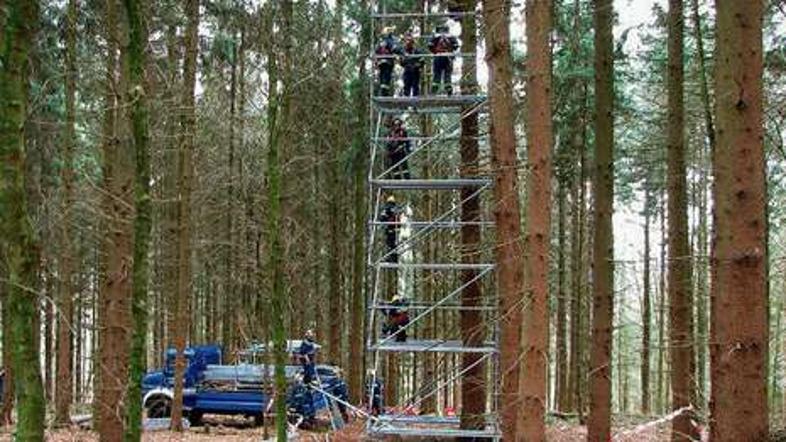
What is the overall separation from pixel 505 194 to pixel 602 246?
6.07 ft

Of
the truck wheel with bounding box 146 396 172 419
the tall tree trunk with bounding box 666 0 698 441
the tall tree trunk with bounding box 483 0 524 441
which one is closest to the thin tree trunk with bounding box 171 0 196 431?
the truck wheel with bounding box 146 396 172 419

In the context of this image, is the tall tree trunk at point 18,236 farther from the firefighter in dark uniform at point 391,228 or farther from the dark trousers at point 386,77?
the dark trousers at point 386,77

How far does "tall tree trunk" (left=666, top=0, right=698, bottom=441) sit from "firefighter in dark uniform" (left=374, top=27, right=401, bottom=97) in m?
4.08

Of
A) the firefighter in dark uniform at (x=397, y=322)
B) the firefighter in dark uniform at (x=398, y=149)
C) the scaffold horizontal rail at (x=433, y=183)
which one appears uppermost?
the firefighter in dark uniform at (x=398, y=149)

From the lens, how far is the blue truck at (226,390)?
698 inches

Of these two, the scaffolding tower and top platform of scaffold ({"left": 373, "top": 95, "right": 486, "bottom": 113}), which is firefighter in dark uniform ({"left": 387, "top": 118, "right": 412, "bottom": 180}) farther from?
top platform of scaffold ({"left": 373, "top": 95, "right": 486, "bottom": 113})

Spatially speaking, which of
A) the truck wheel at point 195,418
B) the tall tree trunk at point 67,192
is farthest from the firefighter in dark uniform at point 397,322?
the truck wheel at point 195,418

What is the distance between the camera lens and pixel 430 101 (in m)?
11.7

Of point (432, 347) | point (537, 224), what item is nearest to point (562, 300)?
point (432, 347)

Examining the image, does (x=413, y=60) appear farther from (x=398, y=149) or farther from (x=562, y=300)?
(x=562, y=300)

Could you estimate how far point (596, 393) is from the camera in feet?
34.4

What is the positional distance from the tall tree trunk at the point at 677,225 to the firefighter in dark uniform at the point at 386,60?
4079mm

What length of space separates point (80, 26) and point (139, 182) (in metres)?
10.3

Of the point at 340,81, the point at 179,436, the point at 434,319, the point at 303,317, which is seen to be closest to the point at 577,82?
the point at 340,81
